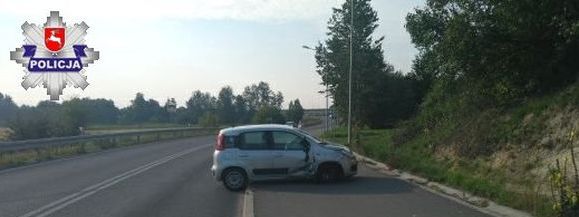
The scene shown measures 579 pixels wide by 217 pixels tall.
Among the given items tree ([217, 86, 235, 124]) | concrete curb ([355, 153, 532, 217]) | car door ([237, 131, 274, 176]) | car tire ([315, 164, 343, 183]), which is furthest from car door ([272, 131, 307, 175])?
tree ([217, 86, 235, 124])

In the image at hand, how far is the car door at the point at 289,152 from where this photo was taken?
17.5 meters

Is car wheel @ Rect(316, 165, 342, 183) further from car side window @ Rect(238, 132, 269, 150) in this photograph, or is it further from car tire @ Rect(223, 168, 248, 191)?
car tire @ Rect(223, 168, 248, 191)

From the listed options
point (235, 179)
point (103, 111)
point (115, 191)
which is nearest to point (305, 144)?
point (235, 179)

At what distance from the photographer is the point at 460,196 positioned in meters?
13.9

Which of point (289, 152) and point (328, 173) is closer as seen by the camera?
point (289, 152)

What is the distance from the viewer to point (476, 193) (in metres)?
13.7

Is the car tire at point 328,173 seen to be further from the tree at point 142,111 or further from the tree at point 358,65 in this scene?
the tree at point 142,111

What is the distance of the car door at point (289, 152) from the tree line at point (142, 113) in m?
32.4

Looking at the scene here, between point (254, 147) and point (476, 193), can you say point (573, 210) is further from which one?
point (254, 147)

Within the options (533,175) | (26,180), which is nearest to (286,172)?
(533,175)

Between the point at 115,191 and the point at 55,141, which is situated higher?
the point at 55,141

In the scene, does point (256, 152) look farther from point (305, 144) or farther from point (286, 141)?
point (305, 144)

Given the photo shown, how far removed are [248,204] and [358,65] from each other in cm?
5231

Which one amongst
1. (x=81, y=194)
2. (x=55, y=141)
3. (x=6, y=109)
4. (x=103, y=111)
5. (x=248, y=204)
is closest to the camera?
→ (x=248, y=204)
